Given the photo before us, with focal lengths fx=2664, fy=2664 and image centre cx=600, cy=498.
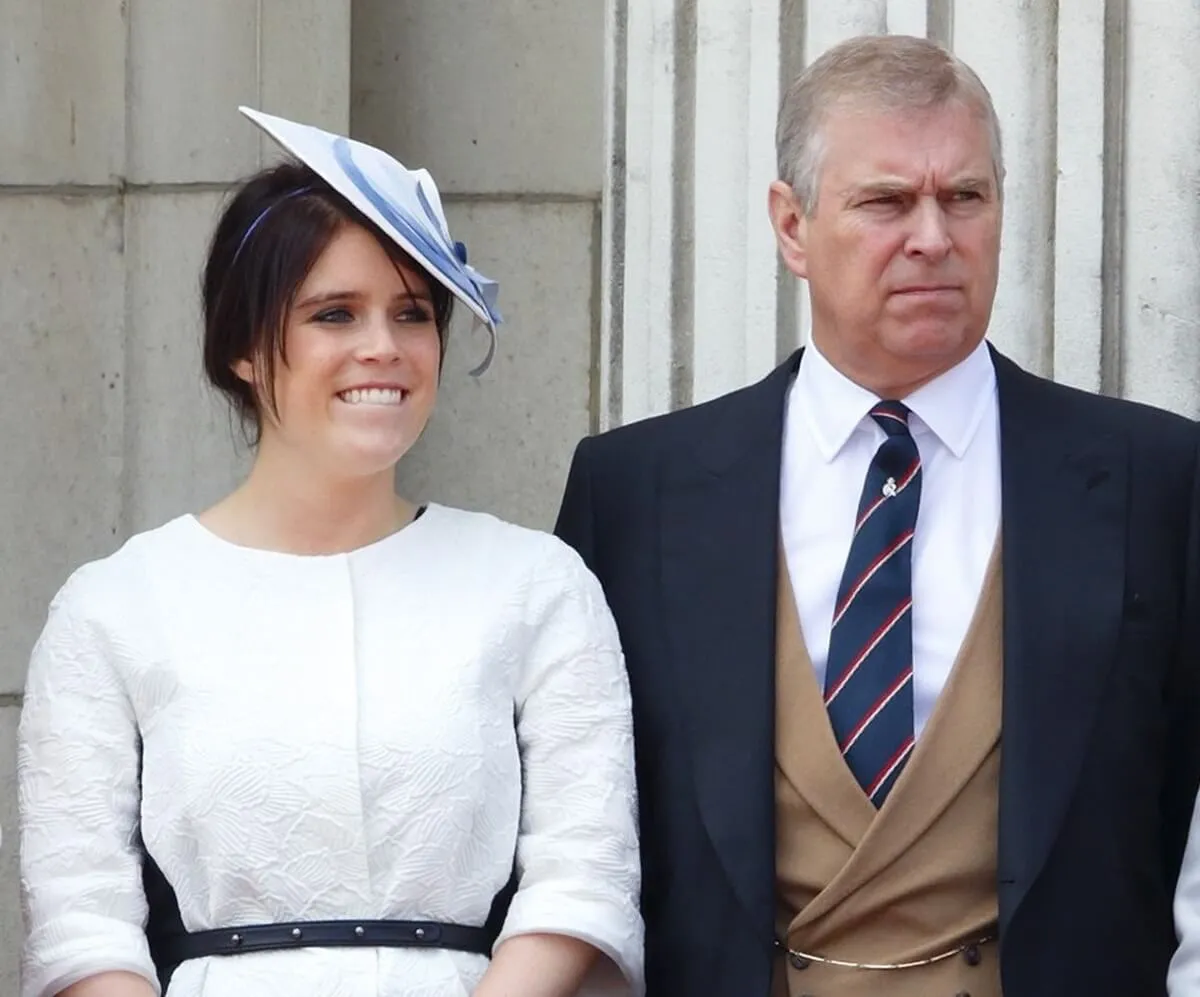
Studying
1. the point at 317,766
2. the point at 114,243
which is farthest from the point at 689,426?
the point at 114,243

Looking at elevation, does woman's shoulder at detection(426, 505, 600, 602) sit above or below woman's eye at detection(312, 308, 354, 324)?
below

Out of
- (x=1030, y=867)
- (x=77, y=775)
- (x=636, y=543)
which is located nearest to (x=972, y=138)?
(x=636, y=543)

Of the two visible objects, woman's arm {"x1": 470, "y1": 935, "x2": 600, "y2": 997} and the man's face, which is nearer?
woman's arm {"x1": 470, "y1": 935, "x2": 600, "y2": 997}

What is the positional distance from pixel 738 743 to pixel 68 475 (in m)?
1.68

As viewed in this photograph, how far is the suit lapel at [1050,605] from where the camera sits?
3146 mm

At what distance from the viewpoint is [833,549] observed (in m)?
3.36

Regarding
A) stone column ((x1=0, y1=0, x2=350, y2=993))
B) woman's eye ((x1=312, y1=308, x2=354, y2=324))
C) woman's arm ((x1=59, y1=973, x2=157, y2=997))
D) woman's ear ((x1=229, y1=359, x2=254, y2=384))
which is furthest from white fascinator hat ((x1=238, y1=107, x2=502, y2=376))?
stone column ((x1=0, y1=0, x2=350, y2=993))

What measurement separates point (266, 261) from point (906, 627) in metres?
0.90

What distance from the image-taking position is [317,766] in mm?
3066

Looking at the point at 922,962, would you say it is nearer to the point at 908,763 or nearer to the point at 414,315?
the point at 908,763

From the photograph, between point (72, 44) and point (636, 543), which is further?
point (72, 44)

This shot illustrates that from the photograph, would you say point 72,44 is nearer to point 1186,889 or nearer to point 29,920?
point 29,920

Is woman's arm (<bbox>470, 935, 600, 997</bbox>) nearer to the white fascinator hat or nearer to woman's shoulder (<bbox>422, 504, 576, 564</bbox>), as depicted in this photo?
woman's shoulder (<bbox>422, 504, 576, 564</bbox>)

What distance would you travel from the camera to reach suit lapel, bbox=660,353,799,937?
10.5 ft
